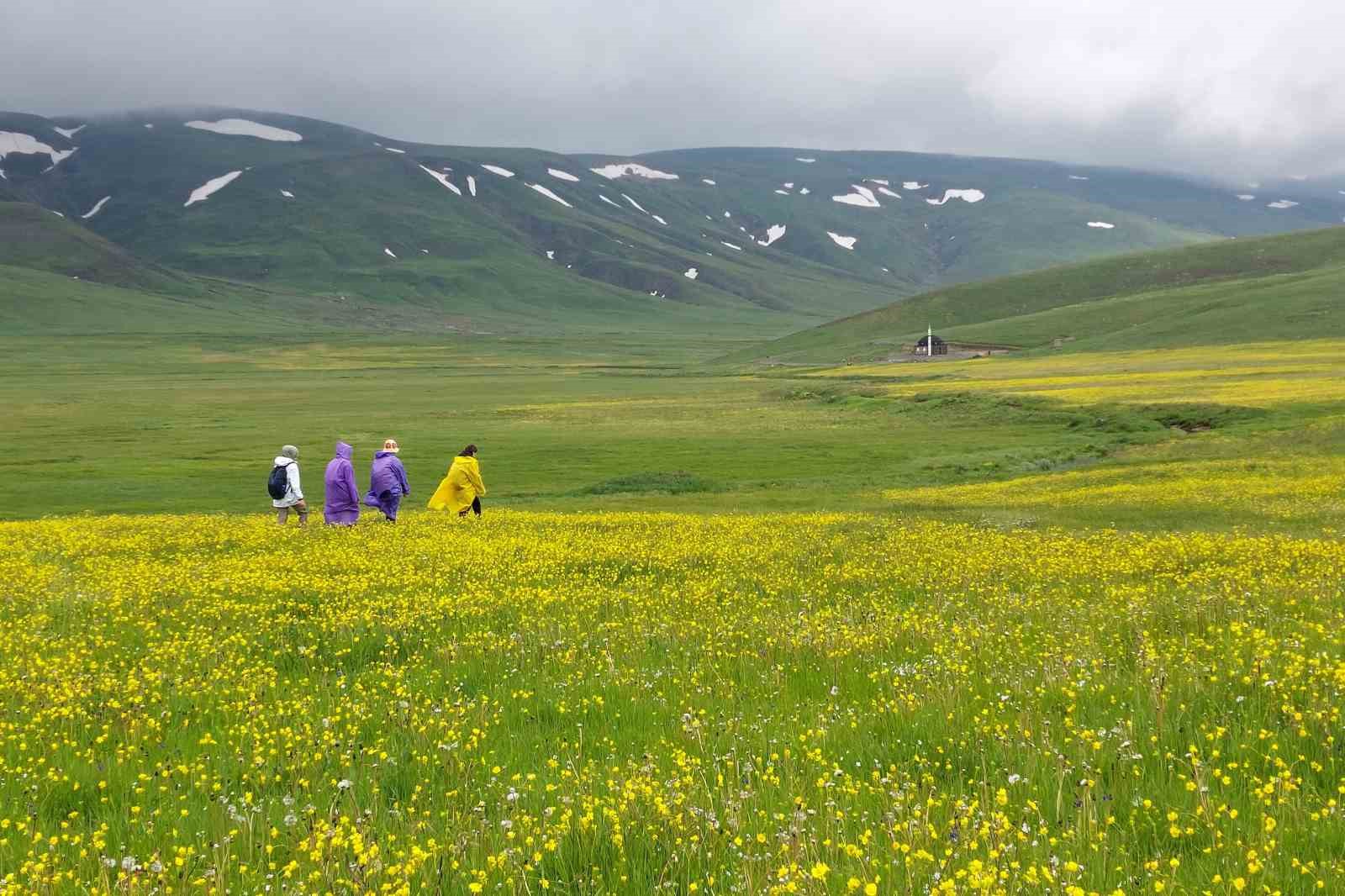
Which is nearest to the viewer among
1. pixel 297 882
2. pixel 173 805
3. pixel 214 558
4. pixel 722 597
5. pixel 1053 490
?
pixel 297 882

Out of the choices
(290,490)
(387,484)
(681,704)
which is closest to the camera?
(681,704)

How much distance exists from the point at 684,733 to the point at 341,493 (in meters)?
22.2

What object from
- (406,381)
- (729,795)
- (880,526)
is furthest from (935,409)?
(406,381)

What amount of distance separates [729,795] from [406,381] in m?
155

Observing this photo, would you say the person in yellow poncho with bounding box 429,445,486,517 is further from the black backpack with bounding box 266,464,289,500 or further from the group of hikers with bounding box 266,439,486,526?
the black backpack with bounding box 266,464,289,500

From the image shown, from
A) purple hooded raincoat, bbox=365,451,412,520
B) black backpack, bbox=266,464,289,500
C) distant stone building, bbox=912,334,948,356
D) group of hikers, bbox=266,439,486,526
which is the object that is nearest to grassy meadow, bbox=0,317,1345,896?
purple hooded raincoat, bbox=365,451,412,520

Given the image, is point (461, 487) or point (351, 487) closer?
point (351, 487)

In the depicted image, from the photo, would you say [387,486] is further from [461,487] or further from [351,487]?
[461,487]

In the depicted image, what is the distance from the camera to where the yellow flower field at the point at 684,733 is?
554 centimetres

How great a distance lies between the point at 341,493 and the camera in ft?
92.2

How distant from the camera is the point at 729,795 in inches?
249

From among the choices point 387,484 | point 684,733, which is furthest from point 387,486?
point 684,733

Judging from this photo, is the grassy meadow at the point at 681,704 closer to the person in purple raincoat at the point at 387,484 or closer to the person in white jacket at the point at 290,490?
the person in purple raincoat at the point at 387,484

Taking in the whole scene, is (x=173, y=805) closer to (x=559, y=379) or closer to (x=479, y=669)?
(x=479, y=669)
